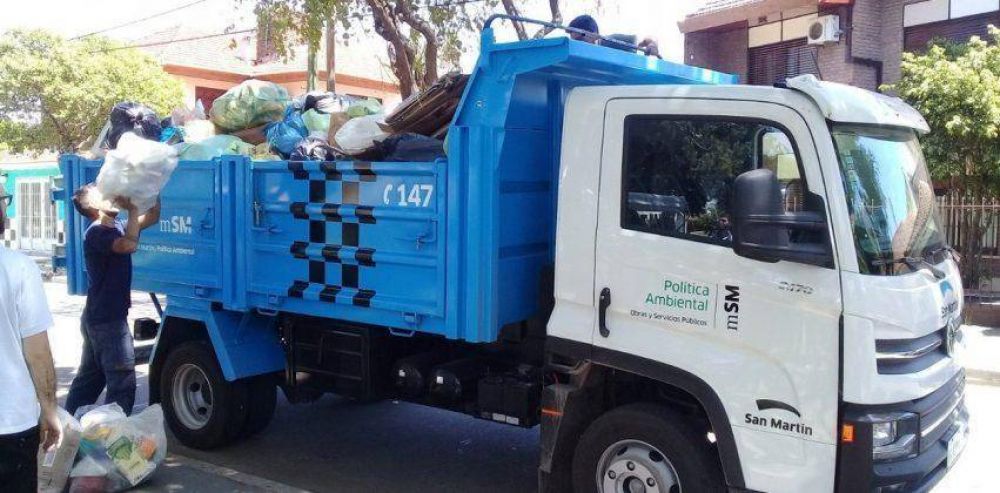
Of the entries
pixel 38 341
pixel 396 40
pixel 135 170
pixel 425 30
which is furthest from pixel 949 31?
pixel 38 341

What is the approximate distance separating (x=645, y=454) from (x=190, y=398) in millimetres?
3530

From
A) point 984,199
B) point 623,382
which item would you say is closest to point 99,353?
point 623,382

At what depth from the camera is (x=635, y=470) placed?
3.91m

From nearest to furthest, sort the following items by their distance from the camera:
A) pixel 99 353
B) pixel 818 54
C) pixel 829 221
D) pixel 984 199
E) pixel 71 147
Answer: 1. pixel 829 221
2. pixel 99 353
3. pixel 984 199
4. pixel 818 54
5. pixel 71 147

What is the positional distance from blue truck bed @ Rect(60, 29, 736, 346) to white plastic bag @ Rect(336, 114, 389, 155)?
0.72ft

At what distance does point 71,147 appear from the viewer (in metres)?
22.8

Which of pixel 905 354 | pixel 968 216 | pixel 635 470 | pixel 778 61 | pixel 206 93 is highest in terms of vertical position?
pixel 206 93

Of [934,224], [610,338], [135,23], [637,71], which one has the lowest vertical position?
[610,338]

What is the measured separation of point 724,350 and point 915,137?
1458 mm

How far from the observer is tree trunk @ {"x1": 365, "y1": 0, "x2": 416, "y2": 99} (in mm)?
9617

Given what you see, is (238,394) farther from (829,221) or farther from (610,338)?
(829,221)

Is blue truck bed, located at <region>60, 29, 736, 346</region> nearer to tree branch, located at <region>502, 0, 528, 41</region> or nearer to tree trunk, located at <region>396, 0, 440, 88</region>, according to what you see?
tree trunk, located at <region>396, 0, 440, 88</region>

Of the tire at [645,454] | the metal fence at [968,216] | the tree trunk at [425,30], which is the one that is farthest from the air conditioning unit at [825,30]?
the tire at [645,454]

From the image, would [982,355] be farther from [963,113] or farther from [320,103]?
[320,103]
